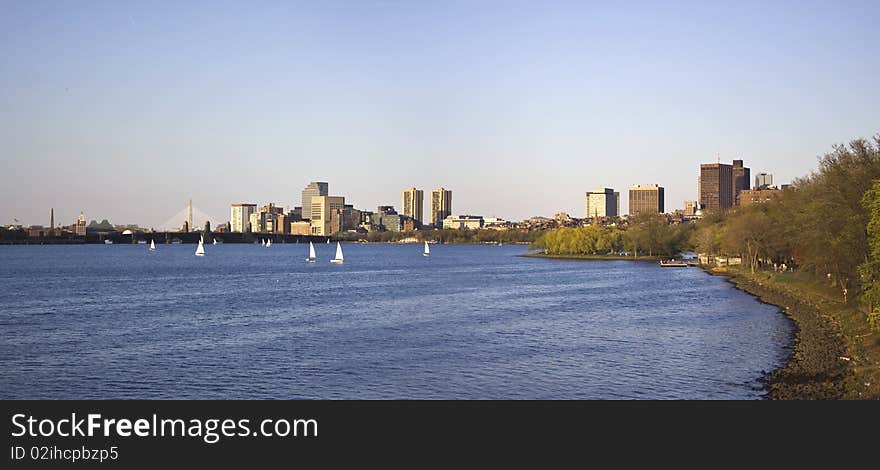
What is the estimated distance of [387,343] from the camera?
4381 cm

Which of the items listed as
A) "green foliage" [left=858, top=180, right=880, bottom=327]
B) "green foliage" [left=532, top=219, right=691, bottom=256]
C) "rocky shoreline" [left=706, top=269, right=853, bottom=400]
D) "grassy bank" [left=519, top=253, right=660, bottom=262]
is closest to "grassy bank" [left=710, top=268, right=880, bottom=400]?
"rocky shoreline" [left=706, top=269, right=853, bottom=400]

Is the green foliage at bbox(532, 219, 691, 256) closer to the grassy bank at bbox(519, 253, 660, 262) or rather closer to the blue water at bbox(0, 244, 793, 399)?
the grassy bank at bbox(519, 253, 660, 262)

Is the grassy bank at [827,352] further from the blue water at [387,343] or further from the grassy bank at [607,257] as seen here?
the grassy bank at [607,257]

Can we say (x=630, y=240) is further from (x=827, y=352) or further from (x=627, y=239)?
(x=827, y=352)

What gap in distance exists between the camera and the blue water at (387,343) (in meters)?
31.7

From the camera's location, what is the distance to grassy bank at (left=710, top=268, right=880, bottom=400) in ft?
95.7

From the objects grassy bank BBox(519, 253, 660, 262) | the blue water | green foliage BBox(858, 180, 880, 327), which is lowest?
the blue water

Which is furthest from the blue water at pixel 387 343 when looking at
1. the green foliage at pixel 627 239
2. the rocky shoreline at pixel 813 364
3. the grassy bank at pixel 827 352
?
the green foliage at pixel 627 239

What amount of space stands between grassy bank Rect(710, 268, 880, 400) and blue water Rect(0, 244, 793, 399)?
1.26 m

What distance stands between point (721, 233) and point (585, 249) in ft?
199
